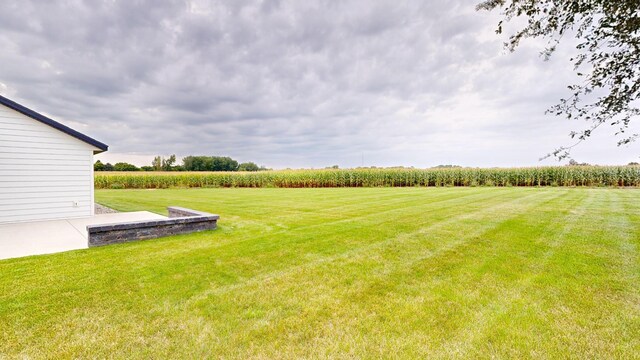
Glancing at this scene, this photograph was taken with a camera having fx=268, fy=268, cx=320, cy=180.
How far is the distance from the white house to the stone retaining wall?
5144mm

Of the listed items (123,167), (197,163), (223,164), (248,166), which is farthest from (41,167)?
(248,166)

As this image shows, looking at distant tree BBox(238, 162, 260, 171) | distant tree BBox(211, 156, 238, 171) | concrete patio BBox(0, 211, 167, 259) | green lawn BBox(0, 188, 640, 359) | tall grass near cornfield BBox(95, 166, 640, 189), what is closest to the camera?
green lawn BBox(0, 188, 640, 359)

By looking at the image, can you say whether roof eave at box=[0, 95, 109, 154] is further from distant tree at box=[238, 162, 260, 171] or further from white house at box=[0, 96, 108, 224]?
distant tree at box=[238, 162, 260, 171]

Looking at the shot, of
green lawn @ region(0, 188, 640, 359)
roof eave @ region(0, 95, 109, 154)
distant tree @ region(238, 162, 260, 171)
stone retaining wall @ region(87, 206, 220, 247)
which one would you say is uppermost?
distant tree @ region(238, 162, 260, 171)

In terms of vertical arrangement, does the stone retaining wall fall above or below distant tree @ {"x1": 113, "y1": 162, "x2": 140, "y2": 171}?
below

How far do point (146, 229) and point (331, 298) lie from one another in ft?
15.1

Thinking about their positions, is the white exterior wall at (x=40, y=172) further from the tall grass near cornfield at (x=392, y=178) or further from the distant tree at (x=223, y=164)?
the distant tree at (x=223, y=164)

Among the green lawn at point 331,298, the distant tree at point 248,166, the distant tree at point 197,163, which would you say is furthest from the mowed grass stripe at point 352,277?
the distant tree at point 248,166

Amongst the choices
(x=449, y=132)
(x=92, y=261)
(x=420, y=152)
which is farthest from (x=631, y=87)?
(x=420, y=152)

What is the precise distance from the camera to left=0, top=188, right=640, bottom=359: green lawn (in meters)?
2.16

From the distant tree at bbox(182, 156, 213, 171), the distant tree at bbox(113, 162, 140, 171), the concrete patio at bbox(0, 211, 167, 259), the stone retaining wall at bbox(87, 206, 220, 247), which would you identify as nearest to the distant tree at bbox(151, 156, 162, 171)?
the distant tree at bbox(113, 162, 140, 171)

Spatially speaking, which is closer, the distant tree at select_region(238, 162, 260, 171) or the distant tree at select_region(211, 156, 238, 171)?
the distant tree at select_region(211, 156, 238, 171)

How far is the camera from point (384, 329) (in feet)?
7.80

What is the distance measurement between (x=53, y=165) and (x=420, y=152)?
26.6 meters
